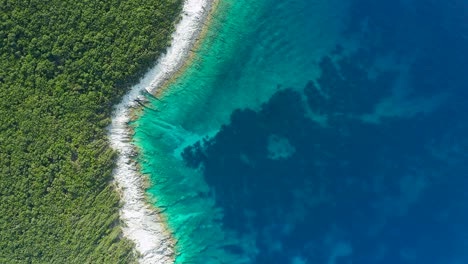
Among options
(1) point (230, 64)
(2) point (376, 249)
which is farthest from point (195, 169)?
(2) point (376, 249)

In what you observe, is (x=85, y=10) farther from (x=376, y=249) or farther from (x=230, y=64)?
(x=376, y=249)

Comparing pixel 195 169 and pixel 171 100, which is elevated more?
pixel 171 100

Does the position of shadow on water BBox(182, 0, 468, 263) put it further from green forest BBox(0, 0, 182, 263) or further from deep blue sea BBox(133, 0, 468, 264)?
green forest BBox(0, 0, 182, 263)

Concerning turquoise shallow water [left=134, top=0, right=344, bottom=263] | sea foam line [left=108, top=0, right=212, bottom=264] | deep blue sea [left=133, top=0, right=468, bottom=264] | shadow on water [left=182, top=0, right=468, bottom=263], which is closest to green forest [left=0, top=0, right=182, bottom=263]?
sea foam line [left=108, top=0, right=212, bottom=264]

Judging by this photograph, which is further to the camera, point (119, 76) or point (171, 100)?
point (171, 100)

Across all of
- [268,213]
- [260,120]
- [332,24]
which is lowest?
[268,213]

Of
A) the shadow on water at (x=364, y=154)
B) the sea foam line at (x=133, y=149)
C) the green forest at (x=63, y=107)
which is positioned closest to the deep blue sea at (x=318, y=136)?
the shadow on water at (x=364, y=154)

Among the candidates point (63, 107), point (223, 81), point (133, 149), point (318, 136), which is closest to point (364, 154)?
point (318, 136)

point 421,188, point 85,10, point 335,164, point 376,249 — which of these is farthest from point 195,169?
point 421,188
